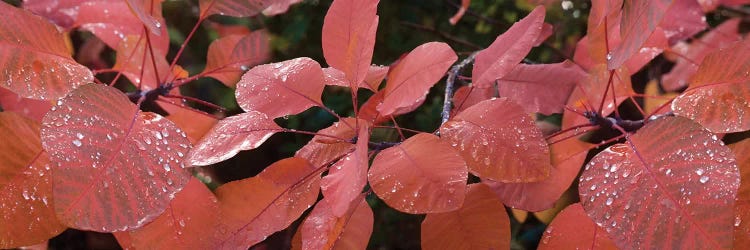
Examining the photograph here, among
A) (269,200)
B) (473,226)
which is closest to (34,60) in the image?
(269,200)

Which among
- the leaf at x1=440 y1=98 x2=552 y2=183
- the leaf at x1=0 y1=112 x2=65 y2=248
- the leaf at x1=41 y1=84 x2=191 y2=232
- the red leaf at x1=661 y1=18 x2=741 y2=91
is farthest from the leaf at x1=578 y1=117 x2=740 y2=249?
the red leaf at x1=661 y1=18 x2=741 y2=91

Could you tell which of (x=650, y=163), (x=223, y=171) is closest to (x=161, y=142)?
(x=650, y=163)

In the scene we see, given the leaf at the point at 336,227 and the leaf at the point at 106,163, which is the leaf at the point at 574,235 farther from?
the leaf at the point at 106,163

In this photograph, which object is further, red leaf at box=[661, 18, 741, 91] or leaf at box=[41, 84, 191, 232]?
red leaf at box=[661, 18, 741, 91]

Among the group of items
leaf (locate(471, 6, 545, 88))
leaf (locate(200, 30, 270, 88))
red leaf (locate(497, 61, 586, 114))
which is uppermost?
leaf (locate(471, 6, 545, 88))

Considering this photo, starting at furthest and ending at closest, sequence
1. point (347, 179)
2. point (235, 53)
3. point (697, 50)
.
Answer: point (697, 50), point (235, 53), point (347, 179)

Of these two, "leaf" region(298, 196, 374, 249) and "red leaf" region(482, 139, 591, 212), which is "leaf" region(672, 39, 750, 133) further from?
"leaf" region(298, 196, 374, 249)

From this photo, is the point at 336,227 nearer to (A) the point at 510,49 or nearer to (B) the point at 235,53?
(A) the point at 510,49
